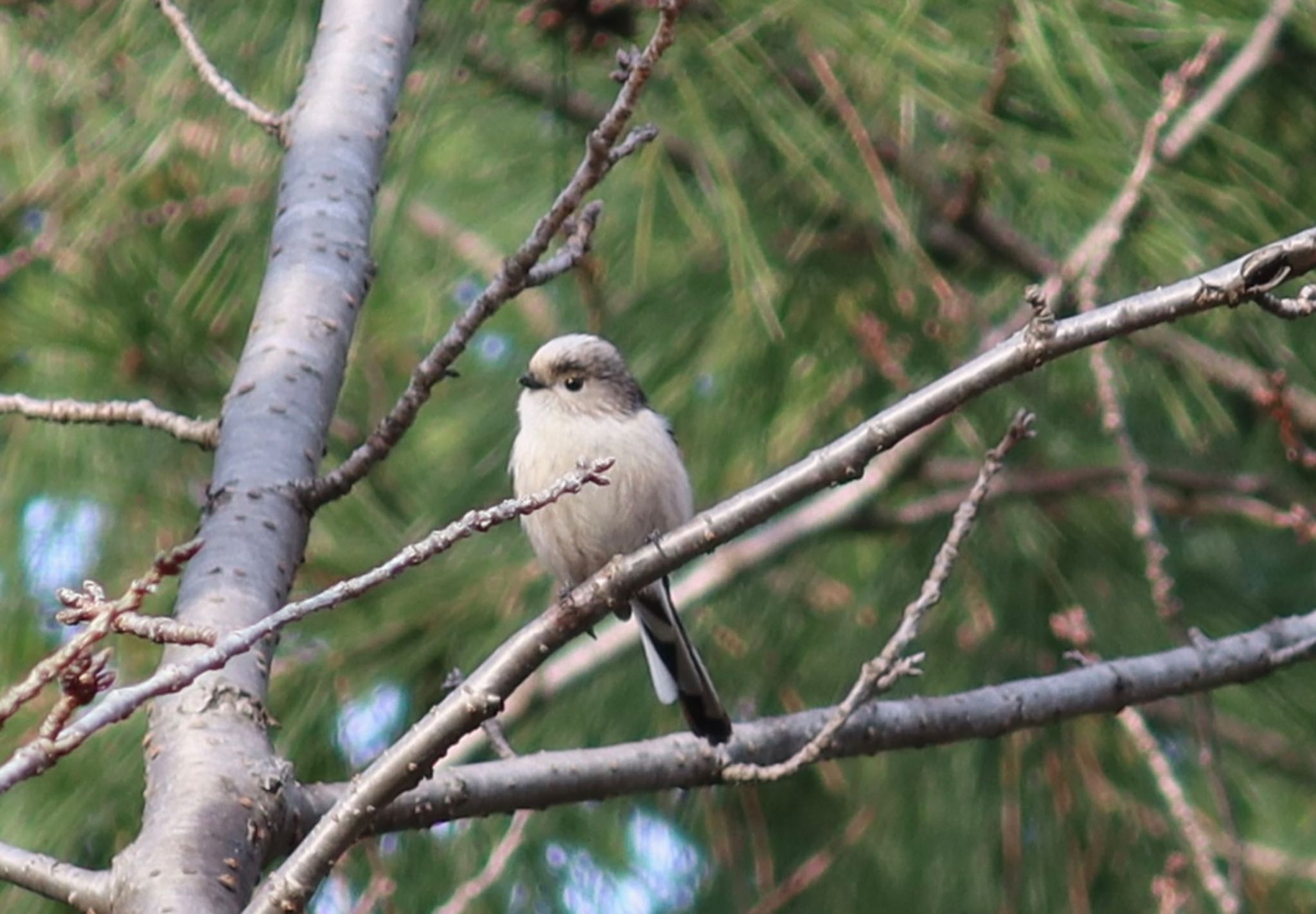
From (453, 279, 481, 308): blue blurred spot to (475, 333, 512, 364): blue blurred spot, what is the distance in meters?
0.10

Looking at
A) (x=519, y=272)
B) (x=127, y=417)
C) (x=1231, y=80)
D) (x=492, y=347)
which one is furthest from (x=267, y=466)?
(x=492, y=347)

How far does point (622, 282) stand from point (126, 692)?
2.12 metres

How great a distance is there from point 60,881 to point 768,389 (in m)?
1.60

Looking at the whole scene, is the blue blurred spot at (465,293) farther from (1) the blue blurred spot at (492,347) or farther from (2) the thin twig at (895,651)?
(2) the thin twig at (895,651)

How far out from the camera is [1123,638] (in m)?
2.95

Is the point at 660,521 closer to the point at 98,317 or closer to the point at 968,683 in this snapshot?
the point at 968,683

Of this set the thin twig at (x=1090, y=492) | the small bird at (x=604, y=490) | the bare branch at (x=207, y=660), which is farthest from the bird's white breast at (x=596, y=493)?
the bare branch at (x=207, y=660)

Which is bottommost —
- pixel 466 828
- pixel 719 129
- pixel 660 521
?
pixel 466 828

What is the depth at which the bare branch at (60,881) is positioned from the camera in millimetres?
1724

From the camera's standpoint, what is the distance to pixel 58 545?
132 inches

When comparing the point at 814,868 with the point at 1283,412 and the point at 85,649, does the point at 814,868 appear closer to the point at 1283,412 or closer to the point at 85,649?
the point at 1283,412

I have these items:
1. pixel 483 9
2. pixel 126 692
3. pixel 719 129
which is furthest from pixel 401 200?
pixel 126 692

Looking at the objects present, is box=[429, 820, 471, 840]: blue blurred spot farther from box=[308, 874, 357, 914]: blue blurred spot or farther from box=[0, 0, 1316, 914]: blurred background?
box=[308, 874, 357, 914]: blue blurred spot

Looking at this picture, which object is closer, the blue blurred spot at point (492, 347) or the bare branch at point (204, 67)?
the bare branch at point (204, 67)
